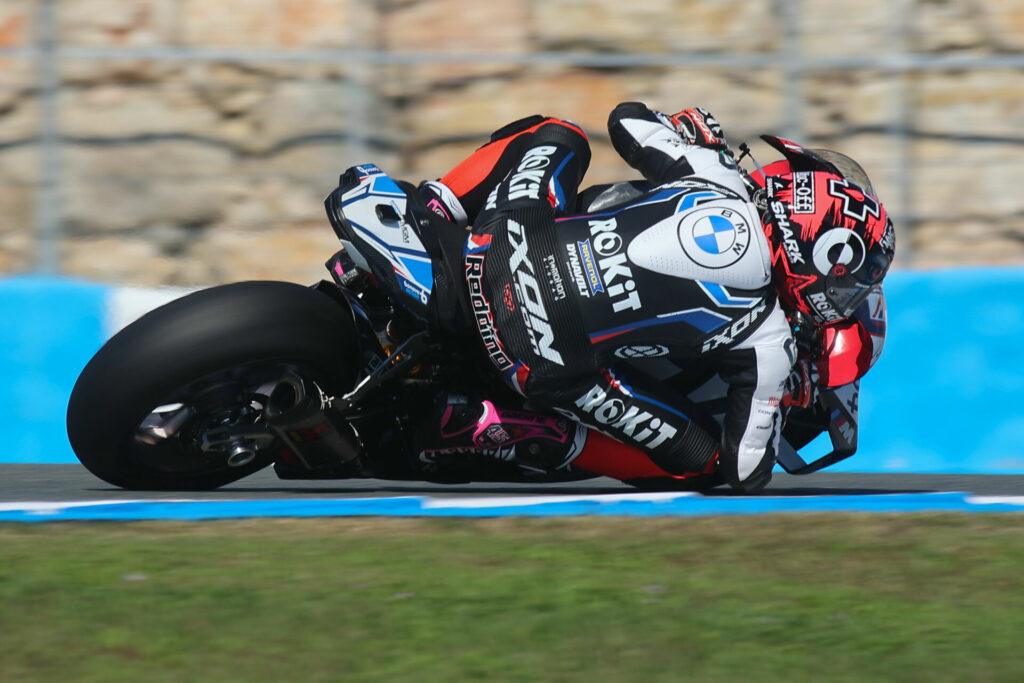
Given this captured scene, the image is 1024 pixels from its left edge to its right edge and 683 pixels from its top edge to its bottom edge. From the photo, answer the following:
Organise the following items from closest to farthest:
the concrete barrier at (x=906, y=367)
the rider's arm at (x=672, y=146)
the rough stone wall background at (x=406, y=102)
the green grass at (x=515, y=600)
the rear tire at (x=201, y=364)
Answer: the green grass at (x=515, y=600)
the rear tire at (x=201, y=364)
the rider's arm at (x=672, y=146)
the concrete barrier at (x=906, y=367)
the rough stone wall background at (x=406, y=102)

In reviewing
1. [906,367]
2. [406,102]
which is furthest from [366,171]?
[906,367]

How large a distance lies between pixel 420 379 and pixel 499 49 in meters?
3.35

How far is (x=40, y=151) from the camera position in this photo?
6.66m

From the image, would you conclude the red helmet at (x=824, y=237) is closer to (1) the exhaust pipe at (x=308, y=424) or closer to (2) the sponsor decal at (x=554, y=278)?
(2) the sponsor decal at (x=554, y=278)

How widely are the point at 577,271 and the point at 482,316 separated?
32 cm

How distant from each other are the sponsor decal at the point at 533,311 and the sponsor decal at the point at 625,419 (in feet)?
0.62

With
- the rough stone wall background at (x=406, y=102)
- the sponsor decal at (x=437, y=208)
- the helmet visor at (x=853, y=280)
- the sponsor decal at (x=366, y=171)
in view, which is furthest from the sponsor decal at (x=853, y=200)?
the rough stone wall background at (x=406, y=102)

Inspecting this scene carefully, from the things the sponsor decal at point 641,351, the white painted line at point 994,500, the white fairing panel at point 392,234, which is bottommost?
the white painted line at point 994,500

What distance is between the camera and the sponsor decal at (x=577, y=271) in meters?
4.41

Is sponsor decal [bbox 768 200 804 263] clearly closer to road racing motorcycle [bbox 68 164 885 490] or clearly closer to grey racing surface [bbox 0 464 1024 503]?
road racing motorcycle [bbox 68 164 885 490]

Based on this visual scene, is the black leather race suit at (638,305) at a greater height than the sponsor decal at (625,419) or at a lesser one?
greater

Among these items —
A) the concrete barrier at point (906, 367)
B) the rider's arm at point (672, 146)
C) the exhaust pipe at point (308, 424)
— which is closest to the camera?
the exhaust pipe at point (308, 424)

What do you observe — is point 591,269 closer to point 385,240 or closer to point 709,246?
point 709,246

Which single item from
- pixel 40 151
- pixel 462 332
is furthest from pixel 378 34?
pixel 462 332
